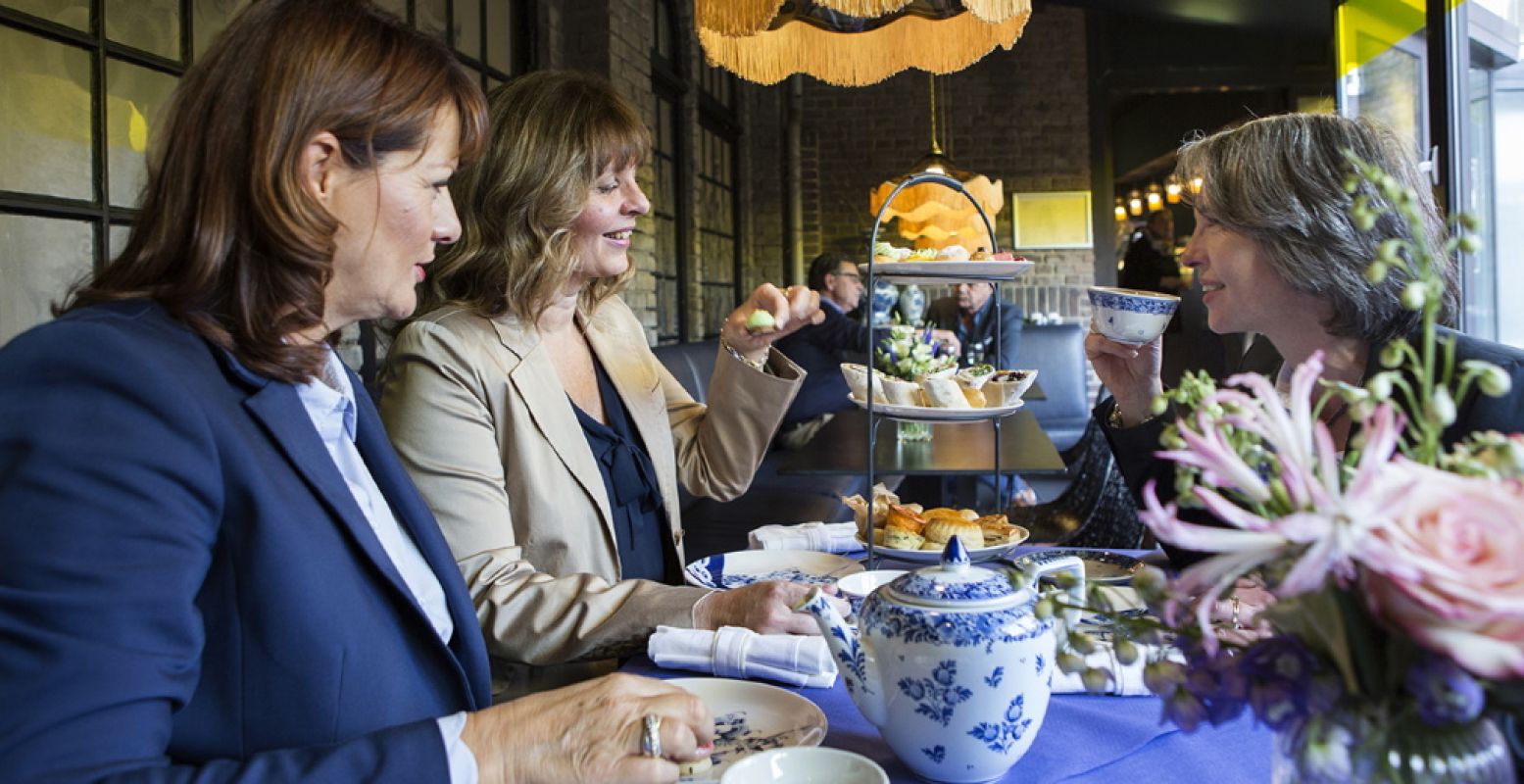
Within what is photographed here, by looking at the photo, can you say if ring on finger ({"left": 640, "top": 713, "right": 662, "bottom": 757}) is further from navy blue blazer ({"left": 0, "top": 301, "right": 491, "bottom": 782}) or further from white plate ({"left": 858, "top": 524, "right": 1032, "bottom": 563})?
white plate ({"left": 858, "top": 524, "right": 1032, "bottom": 563})

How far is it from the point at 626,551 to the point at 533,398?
0.33m

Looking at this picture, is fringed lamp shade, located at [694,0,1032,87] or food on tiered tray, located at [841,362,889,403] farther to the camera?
fringed lamp shade, located at [694,0,1032,87]

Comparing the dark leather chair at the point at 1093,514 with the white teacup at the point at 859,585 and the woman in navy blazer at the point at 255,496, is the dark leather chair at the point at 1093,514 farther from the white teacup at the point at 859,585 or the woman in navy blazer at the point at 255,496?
the woman in navy blazer at the point at 255,496

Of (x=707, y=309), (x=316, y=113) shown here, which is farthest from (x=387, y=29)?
(x=707, y=309)

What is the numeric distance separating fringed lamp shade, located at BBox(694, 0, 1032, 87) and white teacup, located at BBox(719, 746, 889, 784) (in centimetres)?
177

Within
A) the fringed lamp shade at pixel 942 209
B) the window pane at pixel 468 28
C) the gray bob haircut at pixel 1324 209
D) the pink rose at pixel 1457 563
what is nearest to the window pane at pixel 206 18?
the window pane at pixel 468 28

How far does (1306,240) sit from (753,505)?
268 cm

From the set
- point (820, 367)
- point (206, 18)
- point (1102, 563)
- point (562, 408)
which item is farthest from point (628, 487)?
point (820, 367)

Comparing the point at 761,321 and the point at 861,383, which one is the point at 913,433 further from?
the point at 761,321

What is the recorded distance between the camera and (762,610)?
133 cm

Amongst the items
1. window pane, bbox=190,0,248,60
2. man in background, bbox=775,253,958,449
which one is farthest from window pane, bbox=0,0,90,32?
man in background, bbox=775,253,958,449

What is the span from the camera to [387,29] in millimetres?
1109

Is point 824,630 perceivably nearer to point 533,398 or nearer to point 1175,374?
point 533,398

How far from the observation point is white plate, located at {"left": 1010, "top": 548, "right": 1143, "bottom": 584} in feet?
4.80
